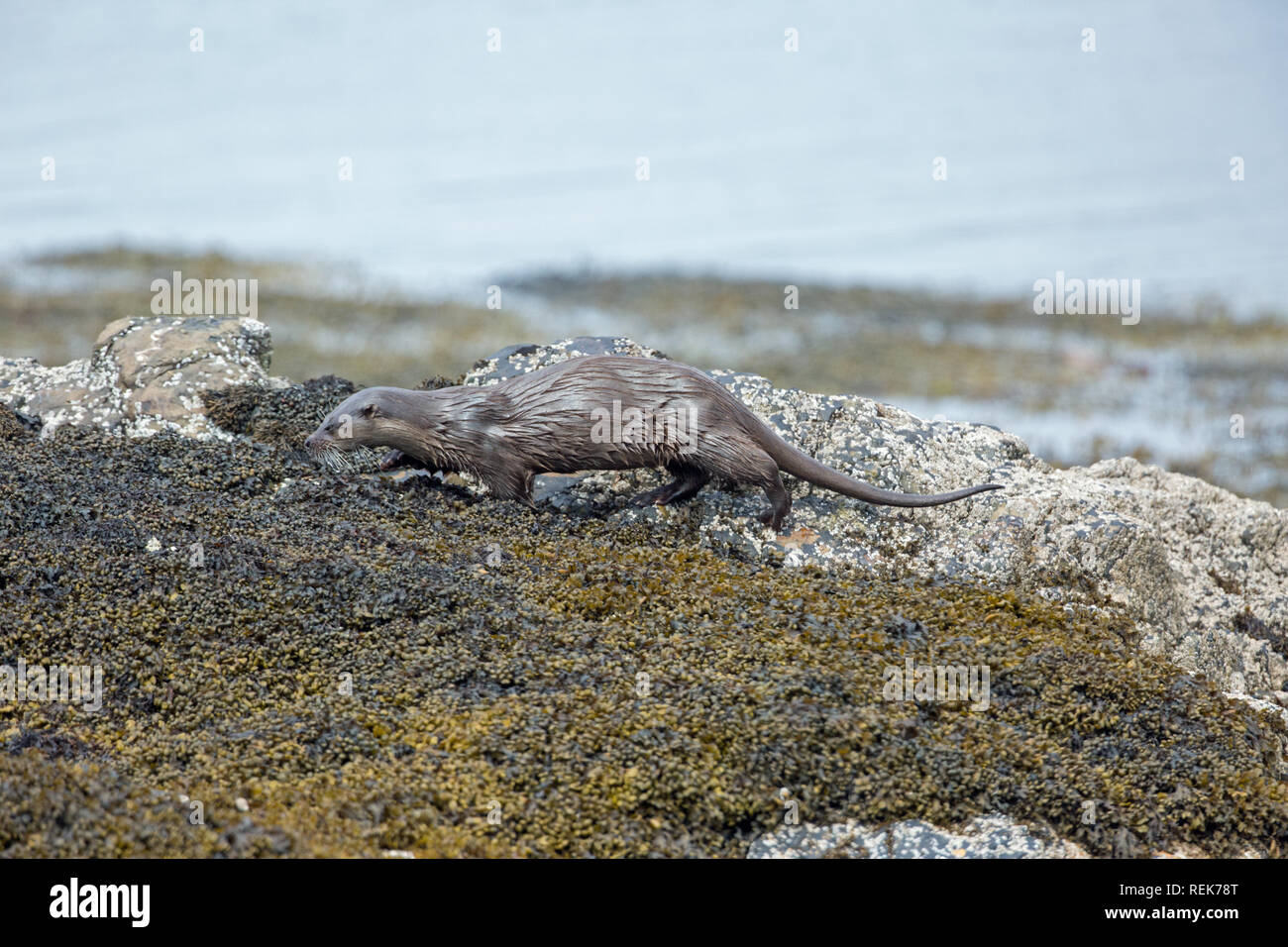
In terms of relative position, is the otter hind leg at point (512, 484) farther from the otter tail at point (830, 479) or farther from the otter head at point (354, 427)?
the otter tail at point (830, 479)

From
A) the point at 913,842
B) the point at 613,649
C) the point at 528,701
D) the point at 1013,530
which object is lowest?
the point at 913,842

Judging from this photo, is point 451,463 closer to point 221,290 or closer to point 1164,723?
point 1164,723

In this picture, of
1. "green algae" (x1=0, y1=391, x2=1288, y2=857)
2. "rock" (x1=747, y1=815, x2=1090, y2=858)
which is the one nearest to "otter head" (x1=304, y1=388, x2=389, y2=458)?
"green algae" (x1=0, y1=391, x2=1288, y2=857)

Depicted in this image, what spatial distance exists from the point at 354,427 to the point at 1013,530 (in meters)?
4.49

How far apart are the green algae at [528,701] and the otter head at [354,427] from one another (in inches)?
23.0

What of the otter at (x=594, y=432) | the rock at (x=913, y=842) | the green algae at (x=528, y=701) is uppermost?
the otter at (x=594, y=432)

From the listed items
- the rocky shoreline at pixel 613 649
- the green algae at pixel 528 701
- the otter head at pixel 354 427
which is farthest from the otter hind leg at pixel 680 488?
the otter head at pixel 354 427

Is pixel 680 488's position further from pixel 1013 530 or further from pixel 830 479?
pixel 1013 530

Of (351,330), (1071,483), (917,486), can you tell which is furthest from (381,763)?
(351,330)

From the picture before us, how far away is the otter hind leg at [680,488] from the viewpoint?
8.59m

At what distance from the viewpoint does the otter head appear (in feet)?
28.3

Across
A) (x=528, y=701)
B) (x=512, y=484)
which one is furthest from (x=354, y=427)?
(x=528, y=701)

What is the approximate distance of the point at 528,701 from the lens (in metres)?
6.21

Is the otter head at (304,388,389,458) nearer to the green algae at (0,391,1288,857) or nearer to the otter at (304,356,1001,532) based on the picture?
the otter at (304,356,1001,532)
